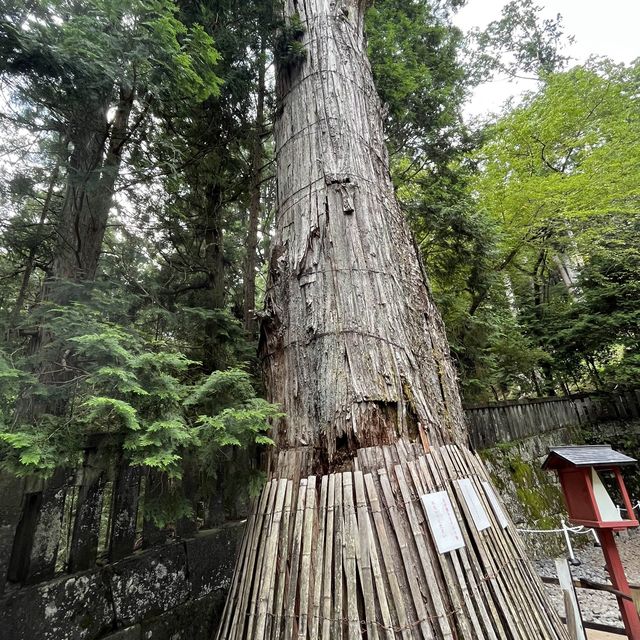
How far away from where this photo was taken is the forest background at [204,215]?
1.75m

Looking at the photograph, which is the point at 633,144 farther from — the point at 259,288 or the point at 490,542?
the point at 490,542

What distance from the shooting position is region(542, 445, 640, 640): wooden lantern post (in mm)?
2213

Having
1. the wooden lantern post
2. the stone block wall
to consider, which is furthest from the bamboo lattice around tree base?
the wooden lantern post

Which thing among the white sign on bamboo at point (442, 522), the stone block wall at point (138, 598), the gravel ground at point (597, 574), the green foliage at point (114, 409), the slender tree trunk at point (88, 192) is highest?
the slender tree trunk at point (88, 192)

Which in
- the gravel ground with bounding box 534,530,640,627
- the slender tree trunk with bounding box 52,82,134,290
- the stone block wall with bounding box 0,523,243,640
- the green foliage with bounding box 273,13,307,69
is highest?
the green foliage with bounding box 273,13,307,69

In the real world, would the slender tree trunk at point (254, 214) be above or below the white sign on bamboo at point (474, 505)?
above

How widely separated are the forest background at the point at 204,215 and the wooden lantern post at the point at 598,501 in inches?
92.0

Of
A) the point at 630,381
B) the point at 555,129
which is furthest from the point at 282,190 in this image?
the point at 630,381

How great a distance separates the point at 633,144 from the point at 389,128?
6.84 m

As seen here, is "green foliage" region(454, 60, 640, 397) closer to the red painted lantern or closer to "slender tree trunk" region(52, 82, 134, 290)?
the red painted lantern

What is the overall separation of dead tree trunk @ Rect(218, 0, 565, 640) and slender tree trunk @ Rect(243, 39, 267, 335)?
1311 millimetres

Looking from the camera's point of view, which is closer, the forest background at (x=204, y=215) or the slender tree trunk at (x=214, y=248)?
the forest background at (x=204, y=215)

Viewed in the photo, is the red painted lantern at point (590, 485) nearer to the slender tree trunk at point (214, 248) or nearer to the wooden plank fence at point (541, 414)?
the wooden plank fence at point (541, 414)

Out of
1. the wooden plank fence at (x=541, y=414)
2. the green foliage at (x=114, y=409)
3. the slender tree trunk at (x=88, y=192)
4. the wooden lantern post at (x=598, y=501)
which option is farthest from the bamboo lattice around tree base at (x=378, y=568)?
the wooden plank fence at (x=541, y=414)
